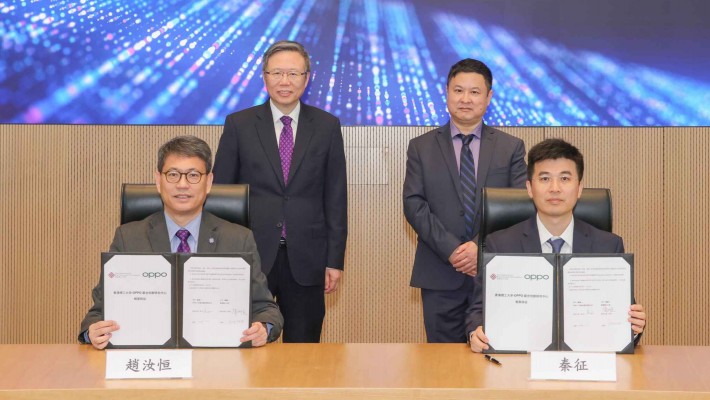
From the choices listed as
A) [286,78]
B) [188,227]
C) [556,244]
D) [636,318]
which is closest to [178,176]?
[188,227]

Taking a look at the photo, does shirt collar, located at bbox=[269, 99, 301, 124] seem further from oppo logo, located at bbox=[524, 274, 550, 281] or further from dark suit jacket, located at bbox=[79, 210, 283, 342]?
oppo logo, located at bbox=[524, 274, 550, 281]

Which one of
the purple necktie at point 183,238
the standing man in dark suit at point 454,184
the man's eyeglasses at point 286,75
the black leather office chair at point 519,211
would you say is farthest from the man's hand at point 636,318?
the man's eyeglasses at point 286,75

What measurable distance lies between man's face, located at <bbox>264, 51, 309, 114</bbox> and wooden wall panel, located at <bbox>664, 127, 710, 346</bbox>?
2.11 metres

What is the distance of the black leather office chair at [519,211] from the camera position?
297 cm

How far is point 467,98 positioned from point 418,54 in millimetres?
1150

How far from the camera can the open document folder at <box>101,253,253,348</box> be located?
2.37m

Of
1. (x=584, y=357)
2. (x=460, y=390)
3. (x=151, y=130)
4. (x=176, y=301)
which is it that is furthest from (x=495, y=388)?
(x=151, y=130)

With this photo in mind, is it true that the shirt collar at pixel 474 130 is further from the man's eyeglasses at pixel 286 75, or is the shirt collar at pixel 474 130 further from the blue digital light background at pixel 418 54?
the blue digital light background at pixel 418 54

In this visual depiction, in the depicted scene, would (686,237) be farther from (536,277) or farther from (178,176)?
(178,176)

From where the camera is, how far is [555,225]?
2920 millimetres

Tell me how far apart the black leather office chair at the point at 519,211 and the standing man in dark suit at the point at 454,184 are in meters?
0.64

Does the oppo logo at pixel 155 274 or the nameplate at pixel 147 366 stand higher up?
the oppo logo at pixel 155 274

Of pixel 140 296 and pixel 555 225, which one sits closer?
pixel 140 296

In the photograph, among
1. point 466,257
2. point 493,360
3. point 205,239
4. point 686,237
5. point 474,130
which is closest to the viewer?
point 493,360
